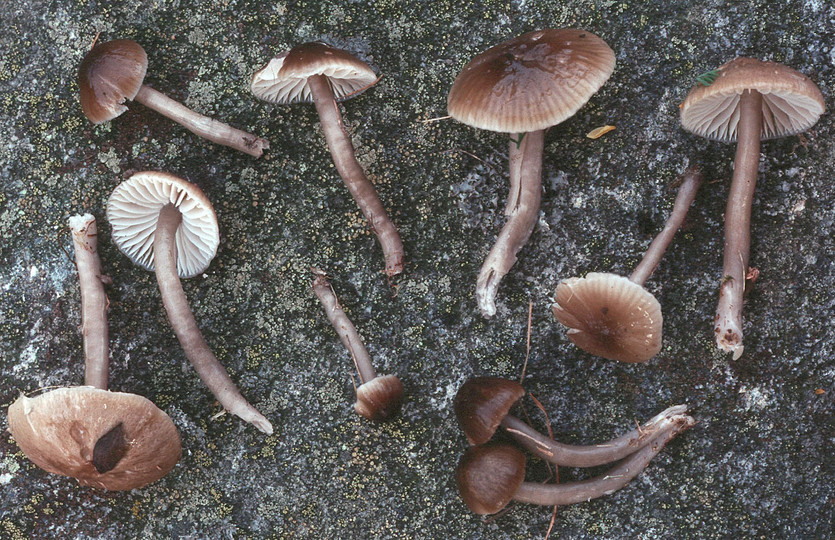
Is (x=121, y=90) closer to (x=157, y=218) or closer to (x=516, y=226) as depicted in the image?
(x=157, y=218)

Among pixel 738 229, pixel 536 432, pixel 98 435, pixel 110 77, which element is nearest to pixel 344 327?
pixel 536 432

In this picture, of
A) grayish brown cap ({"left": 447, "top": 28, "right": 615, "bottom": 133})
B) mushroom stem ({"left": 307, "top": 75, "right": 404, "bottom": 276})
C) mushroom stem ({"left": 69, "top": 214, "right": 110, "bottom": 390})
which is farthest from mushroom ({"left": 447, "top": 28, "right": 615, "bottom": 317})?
mushroom stem ({"left": 69, "top": 214, "right": 110, "bottom": 390})

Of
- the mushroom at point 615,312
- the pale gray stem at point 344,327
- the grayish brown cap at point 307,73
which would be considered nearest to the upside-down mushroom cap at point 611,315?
the mushroom at point 615,312

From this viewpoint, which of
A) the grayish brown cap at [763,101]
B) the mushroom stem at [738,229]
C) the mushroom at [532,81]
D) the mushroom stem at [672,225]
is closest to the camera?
the grayish brown cap at [763,101]

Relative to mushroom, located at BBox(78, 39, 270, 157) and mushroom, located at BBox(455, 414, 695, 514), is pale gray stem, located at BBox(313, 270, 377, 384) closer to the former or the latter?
mushroom, located at BBox(455, 414, 695, 514)

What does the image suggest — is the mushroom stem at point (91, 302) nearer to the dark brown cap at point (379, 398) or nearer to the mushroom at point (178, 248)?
the mushroom at point (178, 248)

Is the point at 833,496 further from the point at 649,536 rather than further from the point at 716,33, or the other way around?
the point at 716,33
